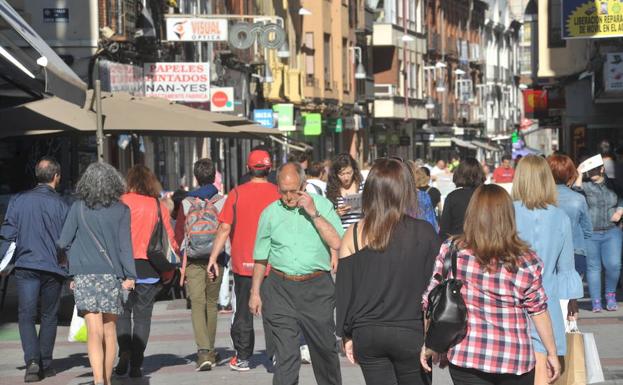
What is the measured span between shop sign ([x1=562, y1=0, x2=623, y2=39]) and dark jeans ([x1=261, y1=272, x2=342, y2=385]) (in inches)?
667

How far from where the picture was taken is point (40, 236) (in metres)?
12.3

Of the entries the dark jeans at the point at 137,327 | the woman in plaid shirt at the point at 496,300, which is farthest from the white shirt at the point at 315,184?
the woman in plaid shirt at the point at 496,300

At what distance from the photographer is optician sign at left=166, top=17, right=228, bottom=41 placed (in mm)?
31000

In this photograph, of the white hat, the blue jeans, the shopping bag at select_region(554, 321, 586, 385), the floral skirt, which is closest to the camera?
the shopping bag at select_region(554, 321, 586, 385)

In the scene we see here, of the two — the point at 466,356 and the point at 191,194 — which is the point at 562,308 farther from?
the point at 191,194

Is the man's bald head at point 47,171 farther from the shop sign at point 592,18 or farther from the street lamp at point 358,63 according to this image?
the street lamp at point 358,63

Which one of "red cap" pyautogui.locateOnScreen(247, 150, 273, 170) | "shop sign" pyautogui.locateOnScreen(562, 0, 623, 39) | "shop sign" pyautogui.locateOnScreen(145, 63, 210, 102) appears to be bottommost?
"red cap" pyautogui.locateOnScreen(247, 150, 273, 170)

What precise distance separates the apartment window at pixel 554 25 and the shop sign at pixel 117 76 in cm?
1266

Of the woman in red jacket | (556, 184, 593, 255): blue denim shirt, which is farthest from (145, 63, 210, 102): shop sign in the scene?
(556, 184, 593, 255): blue denim shirt

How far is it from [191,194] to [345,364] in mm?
2146

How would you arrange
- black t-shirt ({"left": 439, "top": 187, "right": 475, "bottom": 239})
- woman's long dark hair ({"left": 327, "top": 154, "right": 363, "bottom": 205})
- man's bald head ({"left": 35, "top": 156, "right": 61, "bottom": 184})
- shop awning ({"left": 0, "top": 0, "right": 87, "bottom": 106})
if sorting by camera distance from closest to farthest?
man's bald head ({"left": 35, "top": 156, "right": 61, "bottom": 184}), black t-shirt ({"left": 439, "top": 187, "right": 475, "bottom": 239}), woman's long dark hair ({"left": 327, "top": 154, "right": 363, "bottom": 205}), shop awning ({"left": 0, "top": 0, "right": 87, "bottom": 106})

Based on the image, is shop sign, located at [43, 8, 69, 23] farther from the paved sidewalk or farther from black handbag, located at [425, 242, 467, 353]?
black handbag, located at [425, 242, 467, 353]

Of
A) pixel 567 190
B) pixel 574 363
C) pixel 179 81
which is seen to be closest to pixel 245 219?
pixel 567 190

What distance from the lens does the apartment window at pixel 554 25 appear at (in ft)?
122
